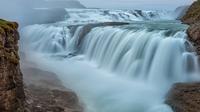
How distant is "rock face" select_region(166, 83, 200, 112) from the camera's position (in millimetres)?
15047

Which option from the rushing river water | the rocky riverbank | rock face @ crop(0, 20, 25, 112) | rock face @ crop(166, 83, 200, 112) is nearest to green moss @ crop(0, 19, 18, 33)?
rock face @ crop(0, 20, 25, 112)

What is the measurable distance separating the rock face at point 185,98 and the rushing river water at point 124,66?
42 cm

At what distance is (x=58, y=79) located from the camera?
71.3 feet

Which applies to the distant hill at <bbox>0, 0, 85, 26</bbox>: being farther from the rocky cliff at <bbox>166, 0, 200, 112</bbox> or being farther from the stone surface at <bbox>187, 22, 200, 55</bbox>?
the rocky cliff at <bbox>166, 0, 200, 112</bbox>

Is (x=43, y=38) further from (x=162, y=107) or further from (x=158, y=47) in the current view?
(x=162, y=107)

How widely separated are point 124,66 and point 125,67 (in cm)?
20

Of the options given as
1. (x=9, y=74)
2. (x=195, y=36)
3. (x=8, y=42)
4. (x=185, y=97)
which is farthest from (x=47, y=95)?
(x=195, y=36)

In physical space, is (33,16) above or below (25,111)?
above

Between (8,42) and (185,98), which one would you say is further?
(185,98)

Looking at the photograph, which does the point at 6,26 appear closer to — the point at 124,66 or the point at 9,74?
the point at 9,74

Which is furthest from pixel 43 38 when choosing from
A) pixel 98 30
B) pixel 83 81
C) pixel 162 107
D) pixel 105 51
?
pixel 162 107

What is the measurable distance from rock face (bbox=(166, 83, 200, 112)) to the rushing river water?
0.42m

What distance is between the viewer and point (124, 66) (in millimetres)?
23328

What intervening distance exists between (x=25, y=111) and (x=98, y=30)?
1828 cm
